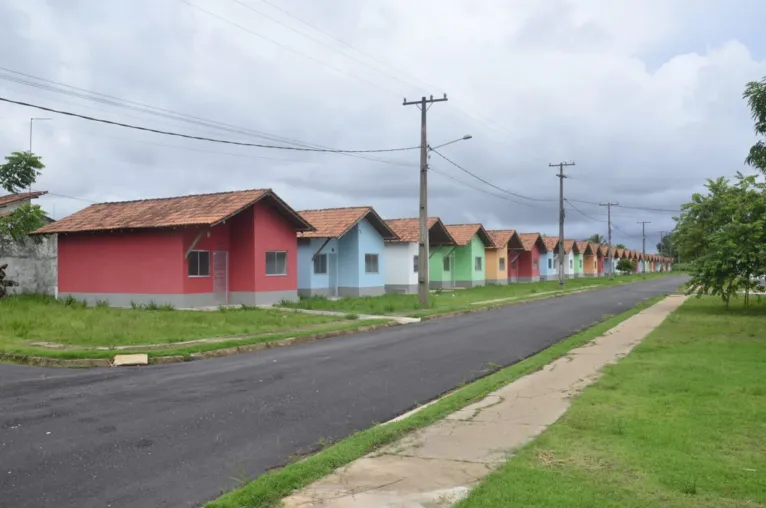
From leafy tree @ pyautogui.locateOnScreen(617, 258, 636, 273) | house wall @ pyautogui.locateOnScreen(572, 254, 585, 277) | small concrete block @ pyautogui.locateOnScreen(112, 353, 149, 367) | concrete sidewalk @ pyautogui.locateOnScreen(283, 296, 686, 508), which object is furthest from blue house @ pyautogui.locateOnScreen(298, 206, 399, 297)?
leafy tree @ pyautogui.locateOnScreen(617, 258, 636, 273)

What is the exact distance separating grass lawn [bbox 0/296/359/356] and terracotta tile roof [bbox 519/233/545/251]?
4270cm

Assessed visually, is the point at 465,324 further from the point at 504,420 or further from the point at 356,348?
the point at 504,420

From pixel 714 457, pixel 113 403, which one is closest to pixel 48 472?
pixel 113 403

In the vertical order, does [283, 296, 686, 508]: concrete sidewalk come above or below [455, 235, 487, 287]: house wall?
below

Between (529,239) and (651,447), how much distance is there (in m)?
59.4

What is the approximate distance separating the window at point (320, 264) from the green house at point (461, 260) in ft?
47.1

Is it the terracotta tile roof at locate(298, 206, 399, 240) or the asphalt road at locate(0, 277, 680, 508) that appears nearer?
the asphalt road at locate(0, 277, 680, 508)

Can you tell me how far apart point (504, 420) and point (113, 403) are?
5.36 metres

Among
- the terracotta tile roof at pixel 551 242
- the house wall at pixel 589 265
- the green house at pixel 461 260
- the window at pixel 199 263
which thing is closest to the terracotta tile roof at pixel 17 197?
the window at pixel 199 263

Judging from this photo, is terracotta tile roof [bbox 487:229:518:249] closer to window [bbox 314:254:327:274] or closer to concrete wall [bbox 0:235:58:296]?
window [bbox 314:254:327:274]

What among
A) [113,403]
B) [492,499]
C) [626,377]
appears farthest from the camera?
[626,377]

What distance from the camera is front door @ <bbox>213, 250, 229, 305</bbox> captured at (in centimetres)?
2704

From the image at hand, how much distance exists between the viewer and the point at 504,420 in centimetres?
777

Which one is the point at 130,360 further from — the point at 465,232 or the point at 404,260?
the point at 465,232
